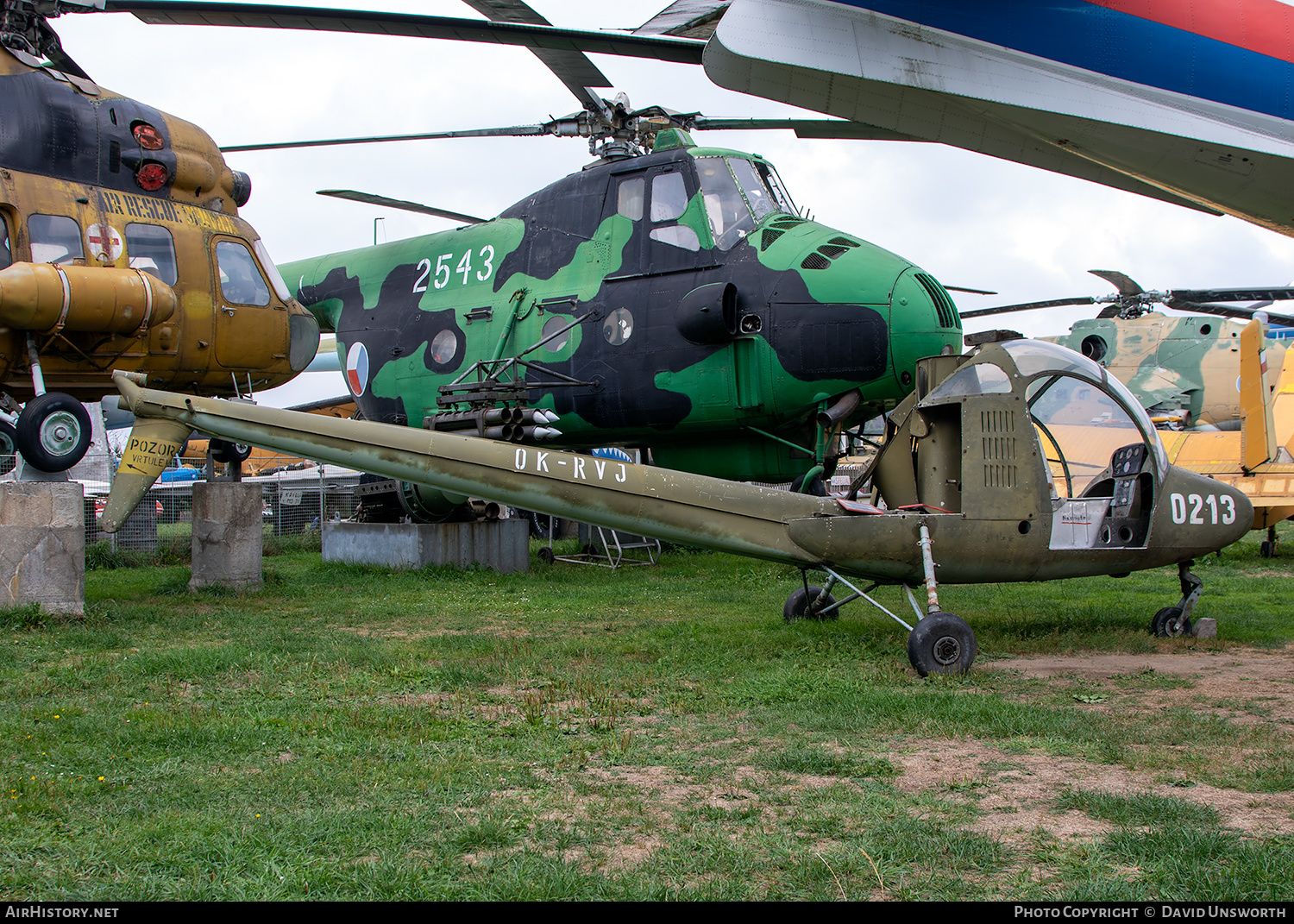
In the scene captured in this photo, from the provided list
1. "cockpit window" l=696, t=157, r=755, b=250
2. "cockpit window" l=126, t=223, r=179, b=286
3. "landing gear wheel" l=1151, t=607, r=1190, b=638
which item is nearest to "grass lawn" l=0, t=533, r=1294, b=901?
"landing gear wheel" l=1151, t=607, r=1190, b=638

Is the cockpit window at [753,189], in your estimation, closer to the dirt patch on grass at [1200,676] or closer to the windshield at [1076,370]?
the windshield at [1076,370]

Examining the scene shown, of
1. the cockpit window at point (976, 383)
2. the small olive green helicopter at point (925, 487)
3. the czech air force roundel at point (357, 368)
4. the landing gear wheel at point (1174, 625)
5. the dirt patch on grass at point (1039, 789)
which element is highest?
Result: the czech air force roundel at point (357, 368)

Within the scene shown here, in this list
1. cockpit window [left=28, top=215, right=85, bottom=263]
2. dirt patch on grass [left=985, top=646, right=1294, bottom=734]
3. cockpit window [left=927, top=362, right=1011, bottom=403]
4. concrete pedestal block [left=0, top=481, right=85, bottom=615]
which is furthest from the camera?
cockpit window [left=28, top=215, right=85, bottom=263]

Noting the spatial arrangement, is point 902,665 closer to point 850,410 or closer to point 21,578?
point 850,410

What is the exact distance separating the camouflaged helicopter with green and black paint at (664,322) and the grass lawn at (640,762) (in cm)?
296

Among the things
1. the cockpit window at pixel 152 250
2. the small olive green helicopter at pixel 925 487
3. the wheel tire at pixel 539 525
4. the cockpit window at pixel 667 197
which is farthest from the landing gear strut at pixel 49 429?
the wheel tire at pixel 539 525

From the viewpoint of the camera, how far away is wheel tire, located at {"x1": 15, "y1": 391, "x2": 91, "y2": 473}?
9266 millimetres

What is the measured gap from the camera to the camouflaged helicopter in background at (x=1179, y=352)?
23781 millimetres

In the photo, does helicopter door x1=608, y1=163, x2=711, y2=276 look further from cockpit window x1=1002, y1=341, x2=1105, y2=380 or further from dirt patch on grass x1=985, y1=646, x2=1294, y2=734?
dirt patch on grass x1=985, y1=646, x2=1294, y2=734

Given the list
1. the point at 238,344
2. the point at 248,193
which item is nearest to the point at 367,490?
the point at 238,344

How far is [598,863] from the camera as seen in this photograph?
3.42 meters

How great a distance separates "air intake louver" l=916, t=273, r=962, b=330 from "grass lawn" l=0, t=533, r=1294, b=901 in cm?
321

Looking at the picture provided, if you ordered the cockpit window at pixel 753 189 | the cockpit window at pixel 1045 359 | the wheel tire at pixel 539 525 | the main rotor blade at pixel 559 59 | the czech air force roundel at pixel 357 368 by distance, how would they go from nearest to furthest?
the cockpit window at pixel 1045 359 < the main rotor blade at pixel 559 59 < the cockpit window at pixel 753 189 < the czech air force roundel at pixel 357 368 < the wheel tire at pixel 539 525

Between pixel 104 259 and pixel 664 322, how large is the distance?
601 centimetres
